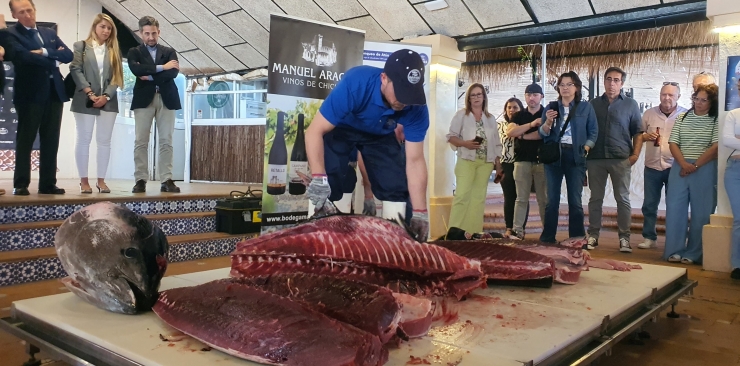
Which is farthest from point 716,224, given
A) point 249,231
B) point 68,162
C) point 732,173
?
point 68,162

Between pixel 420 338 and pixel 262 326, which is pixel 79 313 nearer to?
pixel 262 326

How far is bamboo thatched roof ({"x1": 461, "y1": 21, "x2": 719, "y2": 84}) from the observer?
261 inches

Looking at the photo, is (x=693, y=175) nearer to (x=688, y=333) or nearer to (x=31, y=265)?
(x=688, y=333)

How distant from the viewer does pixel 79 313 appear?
5.65 ft

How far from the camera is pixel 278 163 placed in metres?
4.75

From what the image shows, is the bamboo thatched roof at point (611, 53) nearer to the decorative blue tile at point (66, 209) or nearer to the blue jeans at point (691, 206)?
the blue jeans at point (691, 206)

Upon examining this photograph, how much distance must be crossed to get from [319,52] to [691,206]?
148 inches

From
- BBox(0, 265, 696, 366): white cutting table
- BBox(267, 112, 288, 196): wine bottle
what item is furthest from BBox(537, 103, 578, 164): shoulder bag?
BBox(0, 265, 696, 366): white cutting table

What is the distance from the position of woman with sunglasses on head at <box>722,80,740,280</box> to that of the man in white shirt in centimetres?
108

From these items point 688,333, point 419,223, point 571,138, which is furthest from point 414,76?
point 571,138

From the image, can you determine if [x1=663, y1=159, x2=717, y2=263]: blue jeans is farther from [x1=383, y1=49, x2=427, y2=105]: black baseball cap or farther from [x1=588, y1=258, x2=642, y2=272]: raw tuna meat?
[x1=383, y1=49, x2=427, y2=105]: black baseball cap

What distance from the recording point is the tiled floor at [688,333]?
2342 mm

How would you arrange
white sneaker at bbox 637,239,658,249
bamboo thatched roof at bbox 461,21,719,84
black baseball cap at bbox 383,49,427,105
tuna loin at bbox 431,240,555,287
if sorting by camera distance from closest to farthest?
tuna loin at bbox 431,240,555,287, black baseball cap at bbox 383,49,427,105, white sneaker at bbox 637,239,658,249, bamboo thatched roof at bbox 461,21,719,84

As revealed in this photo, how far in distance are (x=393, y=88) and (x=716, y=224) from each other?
12.2 feet
